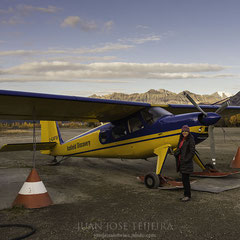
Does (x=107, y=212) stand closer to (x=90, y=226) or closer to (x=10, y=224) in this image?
(x=90, y=226)

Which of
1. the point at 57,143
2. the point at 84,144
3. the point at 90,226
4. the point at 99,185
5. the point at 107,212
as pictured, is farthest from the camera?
the point at 57,143

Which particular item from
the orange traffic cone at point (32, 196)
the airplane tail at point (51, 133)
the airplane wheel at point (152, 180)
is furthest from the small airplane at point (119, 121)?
the orange traffic cone at point (32, 196)

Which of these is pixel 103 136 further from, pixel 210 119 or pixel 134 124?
pixel 210 119

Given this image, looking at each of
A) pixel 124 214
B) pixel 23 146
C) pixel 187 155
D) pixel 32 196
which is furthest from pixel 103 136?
pixel 124 214

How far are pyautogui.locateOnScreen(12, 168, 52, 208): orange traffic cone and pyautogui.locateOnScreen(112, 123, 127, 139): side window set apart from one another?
4089mm

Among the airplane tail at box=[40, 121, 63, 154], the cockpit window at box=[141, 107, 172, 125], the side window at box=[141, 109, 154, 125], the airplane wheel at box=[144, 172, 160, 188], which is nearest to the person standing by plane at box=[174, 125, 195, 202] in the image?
the airplane wheel at box=[144, 172, 160, 188]

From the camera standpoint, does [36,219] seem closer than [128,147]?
Yes

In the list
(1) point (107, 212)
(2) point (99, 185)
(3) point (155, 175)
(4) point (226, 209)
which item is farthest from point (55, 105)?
(4) point (226, 209)

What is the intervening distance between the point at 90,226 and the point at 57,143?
781 cm

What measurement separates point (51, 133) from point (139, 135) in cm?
526

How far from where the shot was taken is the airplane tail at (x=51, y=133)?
11.6 meters

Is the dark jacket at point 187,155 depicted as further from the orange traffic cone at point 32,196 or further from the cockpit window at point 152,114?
the orange traffic cone at point 32,196

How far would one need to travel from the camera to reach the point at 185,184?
18.2ft

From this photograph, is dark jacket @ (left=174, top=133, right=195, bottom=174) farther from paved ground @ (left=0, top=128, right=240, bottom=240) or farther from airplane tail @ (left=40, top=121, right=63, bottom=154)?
airplane tail @ (left=40, top=121, right=63, bottom=154)
